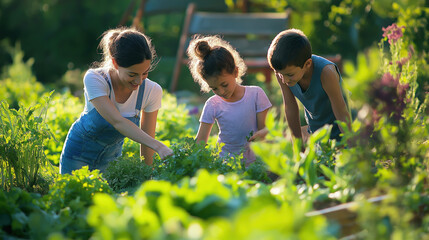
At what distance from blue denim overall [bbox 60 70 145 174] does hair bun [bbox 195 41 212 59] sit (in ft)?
1.41

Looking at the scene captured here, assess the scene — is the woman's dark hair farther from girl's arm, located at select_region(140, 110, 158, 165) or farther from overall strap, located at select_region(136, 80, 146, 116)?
girl's arm, located at select_region(140, 110, 158, 165)

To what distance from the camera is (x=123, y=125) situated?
2596 millimetres

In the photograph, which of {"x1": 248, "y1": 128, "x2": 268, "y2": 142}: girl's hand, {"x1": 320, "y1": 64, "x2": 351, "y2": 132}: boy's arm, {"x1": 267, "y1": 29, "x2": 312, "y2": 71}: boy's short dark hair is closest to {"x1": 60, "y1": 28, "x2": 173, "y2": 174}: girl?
{"x1": 248, "y1": 128, "x2": 268, "y2": 142}: girl's hand

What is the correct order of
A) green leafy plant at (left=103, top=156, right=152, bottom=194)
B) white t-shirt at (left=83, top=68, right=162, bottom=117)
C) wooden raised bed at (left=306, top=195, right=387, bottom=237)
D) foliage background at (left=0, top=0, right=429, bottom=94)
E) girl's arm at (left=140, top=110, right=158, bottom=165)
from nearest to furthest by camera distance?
wooden raised bed at (left=306, top=195, right=387, bottom=237) < green leafy plant at (left=103, top=156, right=152, bottom=194) < white t-shirt at (left=83, top=68, right=162, bottom=117) < girl's arm at (left=140, top=110, right=158, bottom=165) < foliage background at (left=0, top=0, right=429, bottom=94)

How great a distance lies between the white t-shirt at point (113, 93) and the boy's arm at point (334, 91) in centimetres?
108

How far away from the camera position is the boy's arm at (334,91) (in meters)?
2.62

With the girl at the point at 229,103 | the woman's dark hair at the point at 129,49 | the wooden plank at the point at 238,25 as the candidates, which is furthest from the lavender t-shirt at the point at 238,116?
the wooden plank at the point at 238,25

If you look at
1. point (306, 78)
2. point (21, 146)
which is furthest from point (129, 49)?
point (306, 78)

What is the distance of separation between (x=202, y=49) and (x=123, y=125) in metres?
0.77

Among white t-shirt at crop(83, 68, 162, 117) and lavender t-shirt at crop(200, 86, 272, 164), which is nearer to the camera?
white t-shirt at crop(83, 68, 162, 117)

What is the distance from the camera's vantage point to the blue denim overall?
295 centimetres

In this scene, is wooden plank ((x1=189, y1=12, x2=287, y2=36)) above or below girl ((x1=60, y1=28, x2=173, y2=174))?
above

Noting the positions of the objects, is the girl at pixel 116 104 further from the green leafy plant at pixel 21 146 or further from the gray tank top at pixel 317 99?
the gray tank top at pixel 317 99

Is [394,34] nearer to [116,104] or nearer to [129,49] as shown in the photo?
[129,49]
